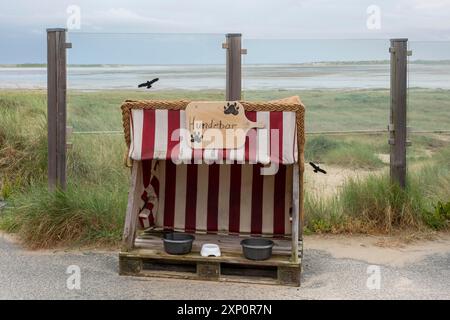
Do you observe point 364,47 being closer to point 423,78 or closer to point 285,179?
point 423,78

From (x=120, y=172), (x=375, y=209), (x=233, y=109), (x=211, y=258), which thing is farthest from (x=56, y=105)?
(x=375, y=209)

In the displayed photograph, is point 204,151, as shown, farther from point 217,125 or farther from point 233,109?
point 233,109

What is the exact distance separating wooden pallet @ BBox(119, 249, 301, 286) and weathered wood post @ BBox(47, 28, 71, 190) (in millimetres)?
2258

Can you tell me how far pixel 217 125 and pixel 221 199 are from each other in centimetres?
129

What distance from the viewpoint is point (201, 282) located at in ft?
19.5

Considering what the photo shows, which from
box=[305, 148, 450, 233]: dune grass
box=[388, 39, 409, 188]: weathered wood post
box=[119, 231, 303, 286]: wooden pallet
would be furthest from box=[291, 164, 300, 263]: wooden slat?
box=[388, 39, 409, 188]: weathered wood post

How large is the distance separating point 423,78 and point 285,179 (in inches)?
137

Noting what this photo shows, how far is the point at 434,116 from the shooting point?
9719 mm

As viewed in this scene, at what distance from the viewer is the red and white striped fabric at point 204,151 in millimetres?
5846

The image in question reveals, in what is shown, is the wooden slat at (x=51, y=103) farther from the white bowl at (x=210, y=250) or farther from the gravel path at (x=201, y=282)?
the white bowl at (x=210, y=250)

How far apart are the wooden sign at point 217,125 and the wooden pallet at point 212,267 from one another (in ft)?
3.16

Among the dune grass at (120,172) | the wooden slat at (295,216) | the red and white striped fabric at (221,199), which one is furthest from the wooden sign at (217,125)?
the dune grass at (120,172)
